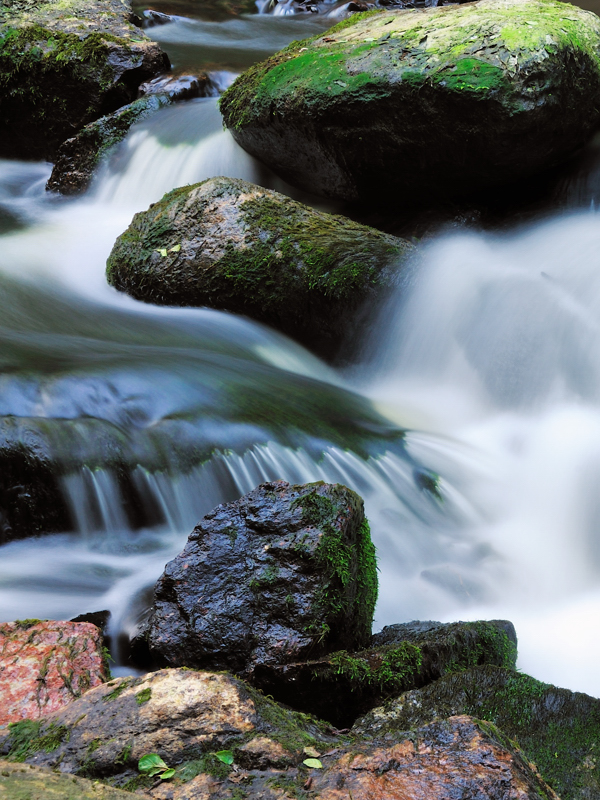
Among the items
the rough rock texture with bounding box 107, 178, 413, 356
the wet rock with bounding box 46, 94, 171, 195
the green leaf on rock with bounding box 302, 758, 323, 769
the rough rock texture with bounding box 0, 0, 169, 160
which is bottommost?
the green leaf on rock with bounding box 302, 758, 323, 769

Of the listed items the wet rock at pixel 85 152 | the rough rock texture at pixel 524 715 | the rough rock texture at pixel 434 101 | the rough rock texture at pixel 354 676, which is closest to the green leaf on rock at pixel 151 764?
the rough rock texture at pixel 524 715

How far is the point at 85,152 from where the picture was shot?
8.76 metres

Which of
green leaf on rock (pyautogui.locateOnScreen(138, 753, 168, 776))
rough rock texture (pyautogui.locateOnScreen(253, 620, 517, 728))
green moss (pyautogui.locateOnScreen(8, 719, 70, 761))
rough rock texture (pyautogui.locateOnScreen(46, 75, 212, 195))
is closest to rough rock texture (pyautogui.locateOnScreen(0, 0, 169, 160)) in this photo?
rough rock texture (pyautogui.locateOnScreen(46, 75, 212, 195))

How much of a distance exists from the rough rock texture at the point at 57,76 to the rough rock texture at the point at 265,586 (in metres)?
8.04

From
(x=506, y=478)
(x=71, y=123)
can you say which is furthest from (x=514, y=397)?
(x=71, y=123)

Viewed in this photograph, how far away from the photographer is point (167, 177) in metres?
8.18

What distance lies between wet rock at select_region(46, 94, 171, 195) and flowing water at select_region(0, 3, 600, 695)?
170 cm

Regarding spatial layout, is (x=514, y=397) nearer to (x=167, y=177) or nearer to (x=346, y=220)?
(x=346, y=220)

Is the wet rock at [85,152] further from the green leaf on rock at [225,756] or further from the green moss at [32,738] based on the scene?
the green leaf on rock at [225,756]

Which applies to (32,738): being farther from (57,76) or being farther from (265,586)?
(57,76)

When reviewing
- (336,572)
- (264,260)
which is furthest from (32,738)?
(264,260)

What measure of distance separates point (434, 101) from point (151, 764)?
5748 mm

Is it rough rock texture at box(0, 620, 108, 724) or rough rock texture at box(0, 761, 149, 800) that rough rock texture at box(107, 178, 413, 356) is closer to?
rough rock texture at box(0, 620, 108, 724)

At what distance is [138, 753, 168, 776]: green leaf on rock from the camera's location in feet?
5.07
